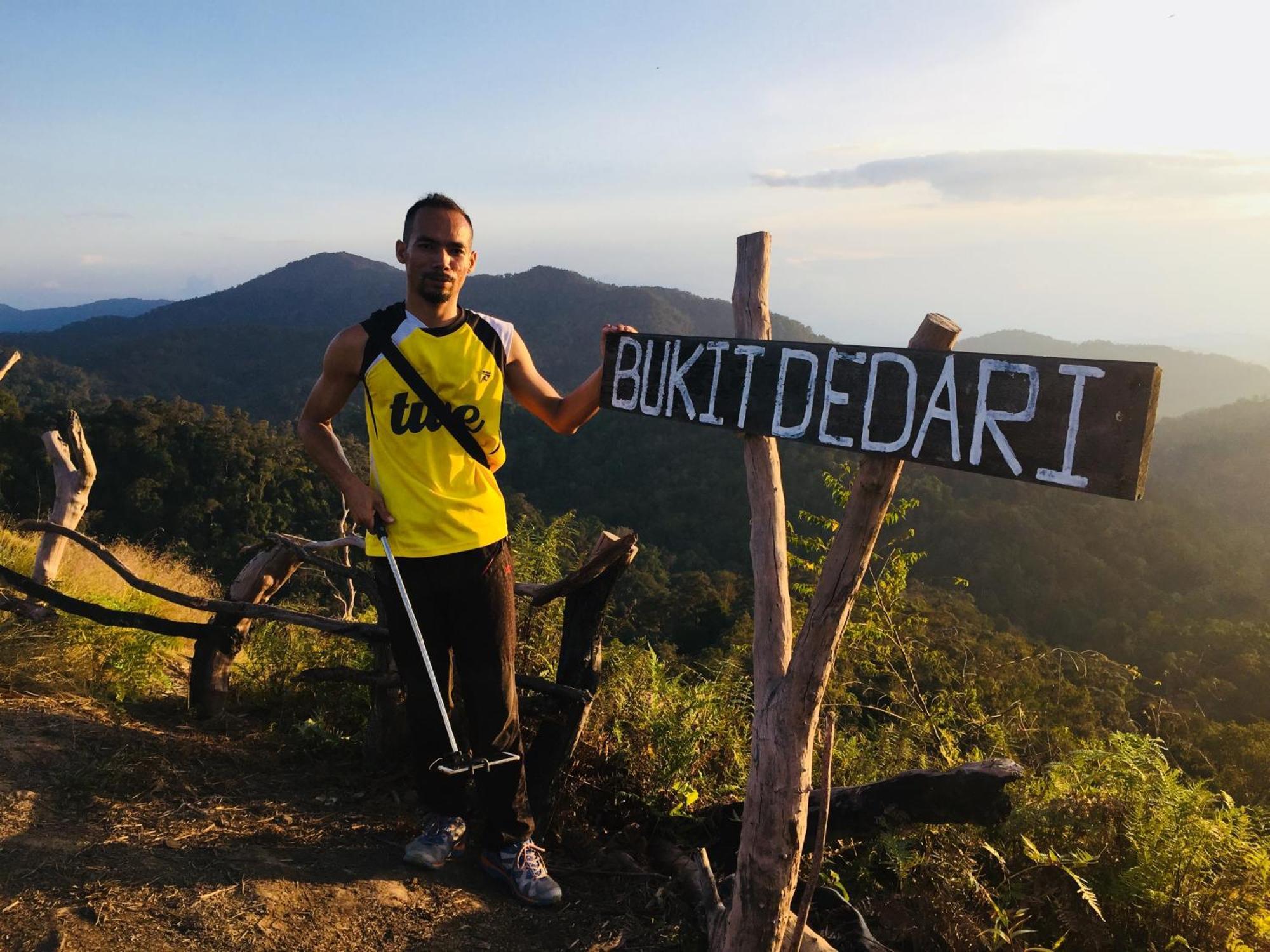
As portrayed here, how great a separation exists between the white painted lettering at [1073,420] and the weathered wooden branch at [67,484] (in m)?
5.65

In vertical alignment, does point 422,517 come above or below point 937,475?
above

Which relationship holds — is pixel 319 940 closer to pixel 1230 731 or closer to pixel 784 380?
pixel 784 380

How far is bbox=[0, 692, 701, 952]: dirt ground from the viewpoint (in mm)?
2537

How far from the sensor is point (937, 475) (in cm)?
4156

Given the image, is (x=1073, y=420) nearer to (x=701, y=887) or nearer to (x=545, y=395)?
(x=545, y=395)

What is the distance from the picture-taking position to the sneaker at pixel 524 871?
2.95 meters

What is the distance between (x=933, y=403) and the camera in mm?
1995

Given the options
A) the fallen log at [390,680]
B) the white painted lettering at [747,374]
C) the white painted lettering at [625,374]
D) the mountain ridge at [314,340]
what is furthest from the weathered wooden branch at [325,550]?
the mountain ridge at [314,340]

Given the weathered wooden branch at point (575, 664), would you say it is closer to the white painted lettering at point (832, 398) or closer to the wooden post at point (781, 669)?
the wooden post at point (781, 669)

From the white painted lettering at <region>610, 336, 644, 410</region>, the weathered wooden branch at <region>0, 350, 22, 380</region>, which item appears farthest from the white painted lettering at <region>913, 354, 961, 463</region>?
the weathered wooden branch at <region>0, 350, 22, 380</region>

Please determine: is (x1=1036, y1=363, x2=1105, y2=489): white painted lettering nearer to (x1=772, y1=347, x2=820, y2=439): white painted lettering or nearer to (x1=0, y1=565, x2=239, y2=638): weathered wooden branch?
(x1=772, y1=347, x2=820, y2=439): white painted lettering

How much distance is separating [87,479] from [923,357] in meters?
5.87

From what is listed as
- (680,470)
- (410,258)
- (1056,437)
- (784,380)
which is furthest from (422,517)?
(680,470)

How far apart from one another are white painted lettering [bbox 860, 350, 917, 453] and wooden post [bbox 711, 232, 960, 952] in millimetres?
55
